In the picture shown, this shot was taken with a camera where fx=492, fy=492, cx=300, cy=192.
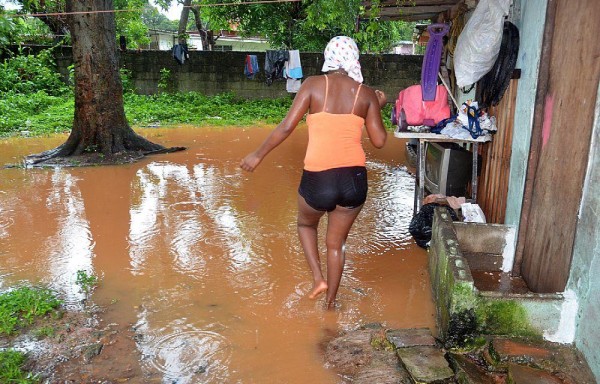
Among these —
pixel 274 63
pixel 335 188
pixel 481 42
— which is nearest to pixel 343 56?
pixel 335 188

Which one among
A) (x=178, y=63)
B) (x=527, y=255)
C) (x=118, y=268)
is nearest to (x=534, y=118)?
(x=527, y=255)

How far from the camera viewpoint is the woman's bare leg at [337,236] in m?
3.62

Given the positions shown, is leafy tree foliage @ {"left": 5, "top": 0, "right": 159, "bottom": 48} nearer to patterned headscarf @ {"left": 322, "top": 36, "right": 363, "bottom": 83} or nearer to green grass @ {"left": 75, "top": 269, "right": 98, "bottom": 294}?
green grass @ {"left": 75, "top": 269, "right": 98, "bottom": 294}

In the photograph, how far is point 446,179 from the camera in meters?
5.46

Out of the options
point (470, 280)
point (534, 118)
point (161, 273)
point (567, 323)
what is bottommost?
point (161, 273)

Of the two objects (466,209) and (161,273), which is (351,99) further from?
(161,273)

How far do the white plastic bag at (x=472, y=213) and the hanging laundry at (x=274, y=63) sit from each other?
1057 cm

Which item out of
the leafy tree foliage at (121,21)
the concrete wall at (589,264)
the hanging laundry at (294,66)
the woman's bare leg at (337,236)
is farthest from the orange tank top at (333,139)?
the leafy tree foliage at (121,21)

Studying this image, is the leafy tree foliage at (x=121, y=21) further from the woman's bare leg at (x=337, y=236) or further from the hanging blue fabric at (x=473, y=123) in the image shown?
the woman's bare leg at (x=337, y=236)

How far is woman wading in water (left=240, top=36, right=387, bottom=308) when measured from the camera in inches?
135

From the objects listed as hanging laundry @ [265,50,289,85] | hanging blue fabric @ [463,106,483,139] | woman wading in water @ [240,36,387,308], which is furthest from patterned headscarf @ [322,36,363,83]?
hanging laundry @ [265,50,289,85]

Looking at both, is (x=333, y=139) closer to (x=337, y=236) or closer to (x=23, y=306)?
(x=337, y=236)

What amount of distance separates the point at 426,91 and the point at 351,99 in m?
2.36

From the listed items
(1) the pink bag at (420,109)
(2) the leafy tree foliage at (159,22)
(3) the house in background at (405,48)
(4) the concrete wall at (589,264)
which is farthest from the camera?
(2) the leafy tree foliage at (159,22)
